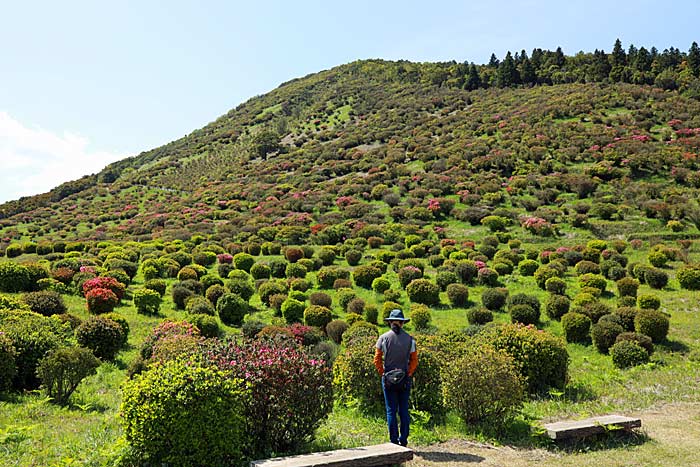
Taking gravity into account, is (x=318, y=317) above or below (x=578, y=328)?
above

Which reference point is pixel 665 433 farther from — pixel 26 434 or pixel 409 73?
pixel 409 73

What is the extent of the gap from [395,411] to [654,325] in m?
13.3

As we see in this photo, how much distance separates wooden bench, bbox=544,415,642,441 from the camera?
23.7 feet

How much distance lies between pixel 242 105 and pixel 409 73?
149ft

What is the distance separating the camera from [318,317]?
61.3 ft

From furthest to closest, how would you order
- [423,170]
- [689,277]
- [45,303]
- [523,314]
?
[423,170] → [689,277] → [523,314] → [45,303]

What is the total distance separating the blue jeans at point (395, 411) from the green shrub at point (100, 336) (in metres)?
9.97

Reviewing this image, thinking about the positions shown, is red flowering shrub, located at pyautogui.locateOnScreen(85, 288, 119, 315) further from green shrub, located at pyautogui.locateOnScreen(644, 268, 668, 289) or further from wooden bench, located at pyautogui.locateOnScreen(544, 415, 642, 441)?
green shrub, located at pyautogui.locateOnScreen(644, 268, 668, 289)

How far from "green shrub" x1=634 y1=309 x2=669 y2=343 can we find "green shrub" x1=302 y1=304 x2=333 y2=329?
457 inches

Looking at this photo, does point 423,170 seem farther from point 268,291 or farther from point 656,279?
point 268,291

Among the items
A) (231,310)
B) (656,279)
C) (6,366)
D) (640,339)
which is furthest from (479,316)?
(6,366)

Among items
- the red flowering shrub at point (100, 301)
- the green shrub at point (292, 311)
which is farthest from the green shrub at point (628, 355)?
the red flowering shrub at point (100, 301)

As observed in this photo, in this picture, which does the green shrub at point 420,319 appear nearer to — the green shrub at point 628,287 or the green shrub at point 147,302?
the green shrub at point 628,287

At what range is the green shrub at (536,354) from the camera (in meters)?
10.7
